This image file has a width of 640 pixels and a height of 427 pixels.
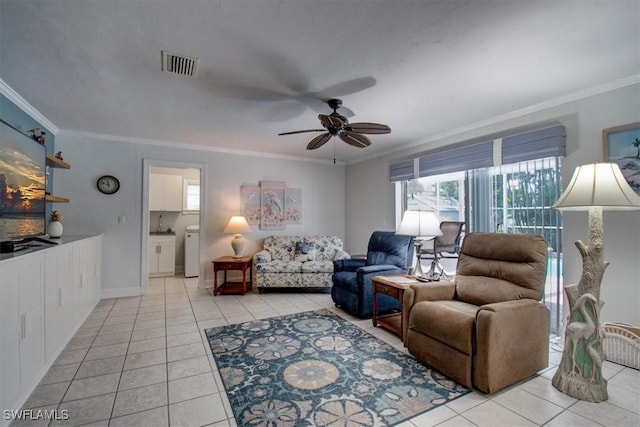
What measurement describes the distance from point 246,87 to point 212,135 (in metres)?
1.74

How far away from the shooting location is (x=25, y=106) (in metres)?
2.97

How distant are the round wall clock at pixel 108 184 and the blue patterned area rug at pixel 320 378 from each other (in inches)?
107

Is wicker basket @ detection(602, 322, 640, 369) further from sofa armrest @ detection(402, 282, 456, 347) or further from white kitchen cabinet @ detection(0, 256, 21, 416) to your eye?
white kitchen cabinet @ detection(0, 256, 21, 416)

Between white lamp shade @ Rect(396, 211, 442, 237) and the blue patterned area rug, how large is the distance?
1099 millimetres

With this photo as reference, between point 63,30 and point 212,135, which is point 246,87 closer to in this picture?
point 63,30

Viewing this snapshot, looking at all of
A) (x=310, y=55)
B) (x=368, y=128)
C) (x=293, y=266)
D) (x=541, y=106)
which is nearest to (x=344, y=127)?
(x=368, y=128)

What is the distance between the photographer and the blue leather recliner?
11.0ft

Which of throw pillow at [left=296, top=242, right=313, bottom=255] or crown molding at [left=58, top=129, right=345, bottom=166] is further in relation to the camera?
throw pillow at [left=296, top=242, right=313, bottom=255]

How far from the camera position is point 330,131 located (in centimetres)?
281

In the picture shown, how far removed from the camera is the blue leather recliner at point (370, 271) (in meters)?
3.34

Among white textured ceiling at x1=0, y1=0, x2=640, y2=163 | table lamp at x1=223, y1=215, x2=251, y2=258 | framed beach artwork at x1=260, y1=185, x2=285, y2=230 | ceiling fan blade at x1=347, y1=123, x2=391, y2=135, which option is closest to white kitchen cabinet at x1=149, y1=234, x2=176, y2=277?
table lamp at x1=223, y1=215, x2=251, y2=258

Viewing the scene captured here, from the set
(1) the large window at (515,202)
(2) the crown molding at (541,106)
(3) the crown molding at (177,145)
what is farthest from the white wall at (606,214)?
(3) the crown molding at (177,145)

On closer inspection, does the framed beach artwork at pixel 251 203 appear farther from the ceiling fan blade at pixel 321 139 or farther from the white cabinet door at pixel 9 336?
the white cabinet door at pixel 9 336

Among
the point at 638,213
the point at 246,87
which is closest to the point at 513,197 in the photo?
the point at 638,213
